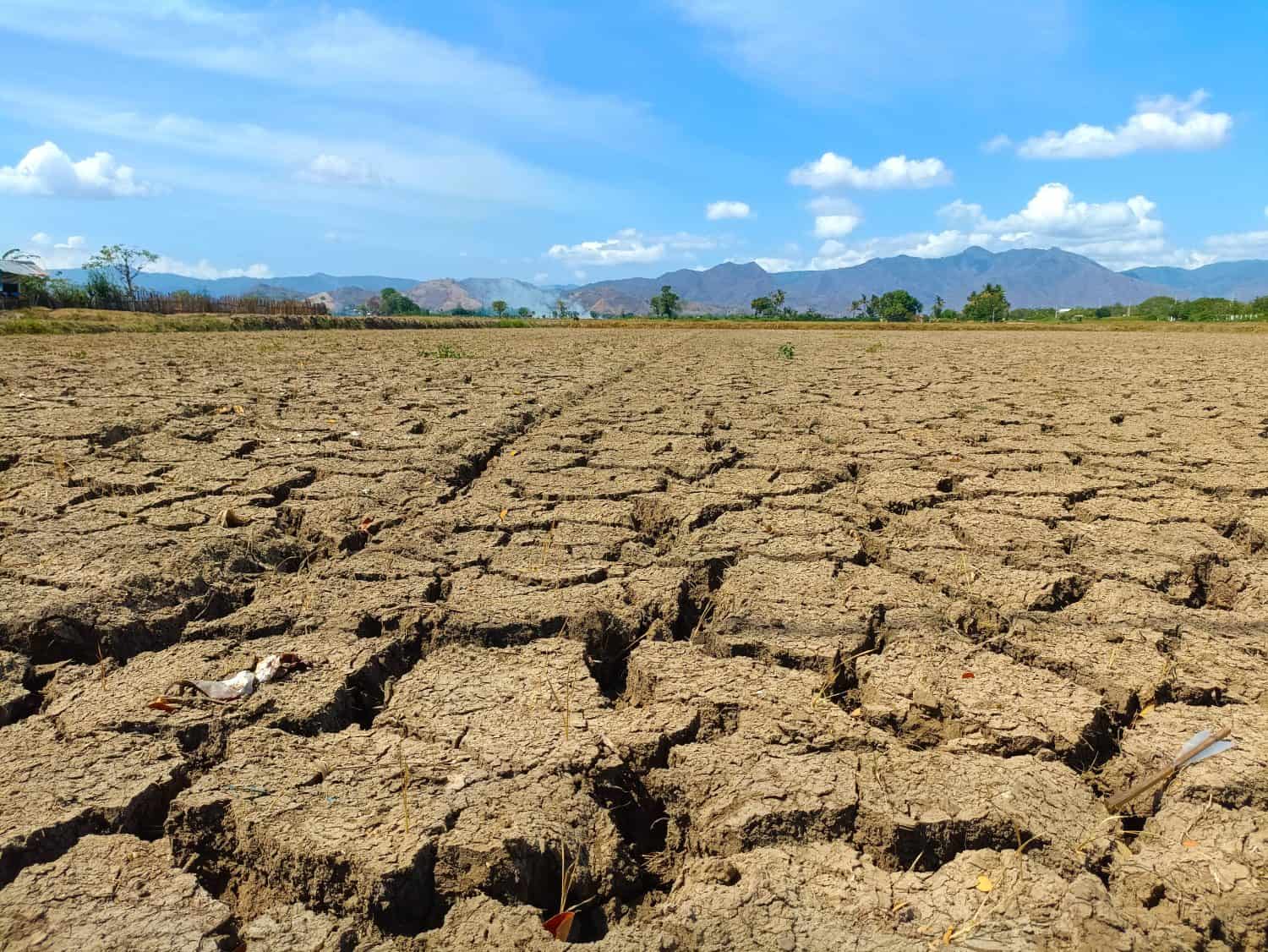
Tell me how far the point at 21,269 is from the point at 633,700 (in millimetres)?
41473

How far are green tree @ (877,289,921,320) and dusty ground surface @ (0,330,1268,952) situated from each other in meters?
67.3

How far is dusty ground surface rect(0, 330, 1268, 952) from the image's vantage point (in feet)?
4.07

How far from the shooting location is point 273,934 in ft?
3.87

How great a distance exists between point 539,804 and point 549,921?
22cm

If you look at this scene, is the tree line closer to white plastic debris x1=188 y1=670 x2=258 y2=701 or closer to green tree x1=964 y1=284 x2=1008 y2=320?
green tree x1=964 y1=284 x2=1008 y2=320

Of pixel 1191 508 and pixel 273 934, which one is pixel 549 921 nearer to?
pixel 273 934

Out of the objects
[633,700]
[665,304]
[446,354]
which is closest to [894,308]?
[665,304]

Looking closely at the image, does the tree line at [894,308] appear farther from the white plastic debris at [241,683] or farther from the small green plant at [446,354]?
the white plastic debris at [241,683]

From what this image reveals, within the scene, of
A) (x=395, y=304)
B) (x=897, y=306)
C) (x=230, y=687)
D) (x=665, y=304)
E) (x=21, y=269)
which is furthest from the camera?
(x=395, y=304)

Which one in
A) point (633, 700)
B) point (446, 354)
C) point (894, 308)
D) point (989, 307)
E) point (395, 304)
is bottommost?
point (633, 700)

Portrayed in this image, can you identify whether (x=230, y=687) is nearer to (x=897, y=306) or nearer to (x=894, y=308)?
(x=894, y=308)

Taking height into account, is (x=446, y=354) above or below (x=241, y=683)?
above

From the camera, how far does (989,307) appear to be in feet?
191

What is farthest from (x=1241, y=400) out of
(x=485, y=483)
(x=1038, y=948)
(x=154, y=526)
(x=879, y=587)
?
(x=154, y=526)
